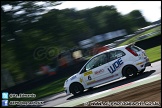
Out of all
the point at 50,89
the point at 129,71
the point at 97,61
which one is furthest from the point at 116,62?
the point at 50,89

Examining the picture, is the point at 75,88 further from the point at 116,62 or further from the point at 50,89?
the point at 50,89

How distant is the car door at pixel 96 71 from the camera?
10305 millimetres

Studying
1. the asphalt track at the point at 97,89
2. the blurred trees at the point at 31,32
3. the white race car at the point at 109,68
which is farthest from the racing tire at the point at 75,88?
the blurred trees at the point at 31,32

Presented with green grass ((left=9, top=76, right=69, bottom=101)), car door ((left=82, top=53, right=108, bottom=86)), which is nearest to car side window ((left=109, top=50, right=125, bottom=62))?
car door ((left=82, top=53, right=108, bottom=86))

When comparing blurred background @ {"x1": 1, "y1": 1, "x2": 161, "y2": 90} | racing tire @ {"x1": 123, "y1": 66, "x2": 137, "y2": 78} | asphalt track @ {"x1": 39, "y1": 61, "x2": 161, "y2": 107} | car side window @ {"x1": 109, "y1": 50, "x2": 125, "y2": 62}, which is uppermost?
blurred background @ {"x1": 1, "y1": 1, "x2": 161, "y2": 90}

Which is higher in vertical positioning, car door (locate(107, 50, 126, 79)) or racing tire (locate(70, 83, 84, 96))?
car door (locate(107, 50, 126, 79))

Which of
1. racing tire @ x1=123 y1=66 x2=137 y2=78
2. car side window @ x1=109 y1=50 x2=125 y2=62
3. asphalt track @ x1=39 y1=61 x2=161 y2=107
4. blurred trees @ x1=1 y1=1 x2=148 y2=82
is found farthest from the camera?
blurred trees @ x1=1 y1=1 x2=148 y2=82

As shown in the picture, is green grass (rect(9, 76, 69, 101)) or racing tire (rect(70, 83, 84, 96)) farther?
green grass (rect(9, 76, 69, 101))

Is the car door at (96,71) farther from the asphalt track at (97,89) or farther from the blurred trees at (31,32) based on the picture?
the blurred trees at (31,32)

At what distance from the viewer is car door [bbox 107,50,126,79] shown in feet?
33.1

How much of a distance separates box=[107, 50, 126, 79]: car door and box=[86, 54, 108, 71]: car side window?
0.63 feet

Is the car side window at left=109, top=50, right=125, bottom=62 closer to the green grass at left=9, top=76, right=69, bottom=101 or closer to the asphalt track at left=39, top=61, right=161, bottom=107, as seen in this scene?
the asphalt track at left=39, top=61, right=161, bottom=107

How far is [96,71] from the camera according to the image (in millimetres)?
10414

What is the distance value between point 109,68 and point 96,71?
1.70ft
